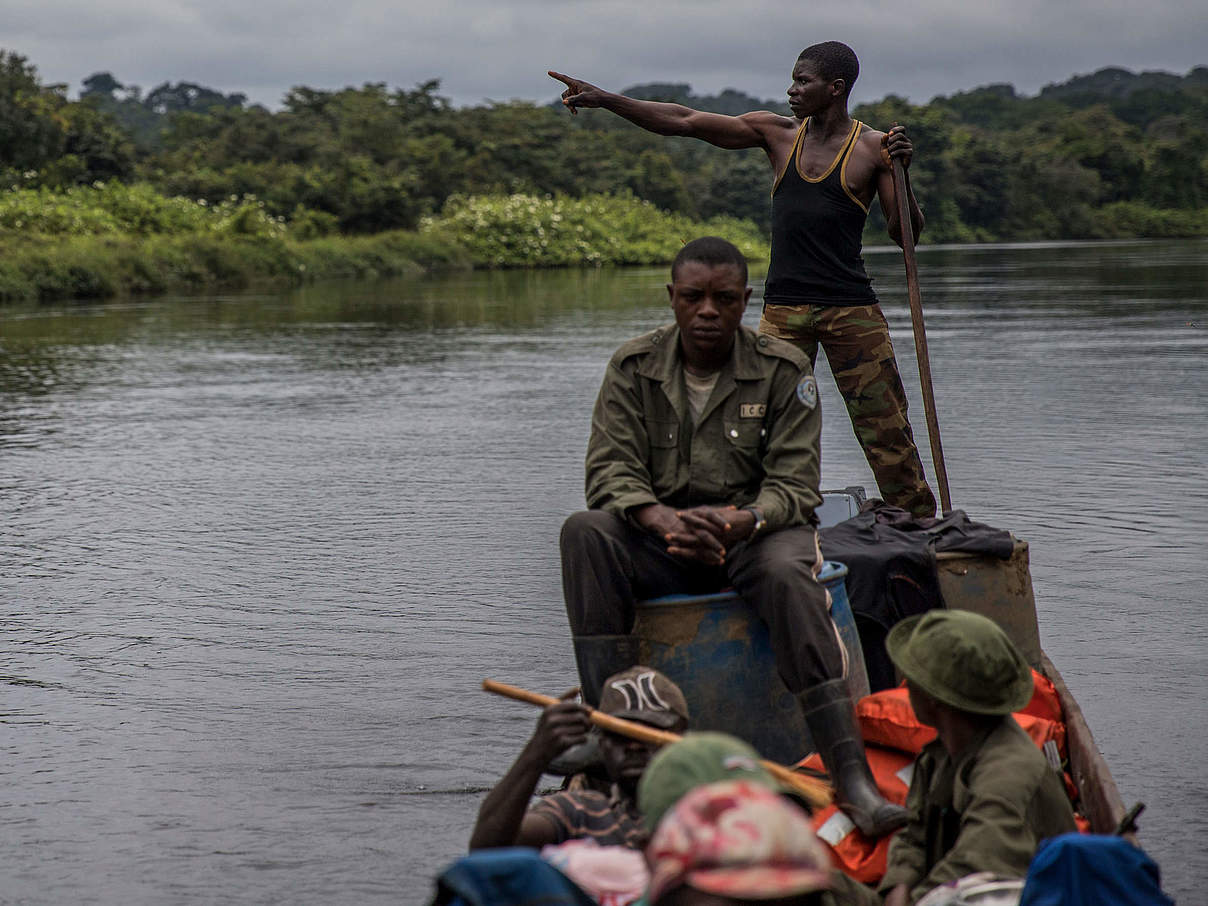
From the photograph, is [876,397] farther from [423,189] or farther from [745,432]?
[423,189]

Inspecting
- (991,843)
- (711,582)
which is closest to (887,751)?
(711,582)

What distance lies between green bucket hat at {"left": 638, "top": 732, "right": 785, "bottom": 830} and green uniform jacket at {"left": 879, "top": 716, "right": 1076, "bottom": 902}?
84 centimetres

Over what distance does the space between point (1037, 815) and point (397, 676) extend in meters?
3.17

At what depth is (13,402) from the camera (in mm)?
14898

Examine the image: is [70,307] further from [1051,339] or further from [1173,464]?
[1173,464]

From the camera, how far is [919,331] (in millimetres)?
6074

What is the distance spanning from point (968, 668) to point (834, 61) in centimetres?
359

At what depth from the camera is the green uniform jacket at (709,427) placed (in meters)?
4.38

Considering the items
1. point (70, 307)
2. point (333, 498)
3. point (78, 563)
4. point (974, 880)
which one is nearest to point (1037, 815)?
point (974, 880)

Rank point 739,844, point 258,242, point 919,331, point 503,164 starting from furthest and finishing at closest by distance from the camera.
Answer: point 503,164
point 258,242
point 919,331
point 739,844

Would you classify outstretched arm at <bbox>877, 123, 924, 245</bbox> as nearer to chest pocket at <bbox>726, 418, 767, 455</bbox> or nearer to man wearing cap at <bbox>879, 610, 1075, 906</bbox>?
chest pocket at <bbox>726, 418, 767, 455</bbox>

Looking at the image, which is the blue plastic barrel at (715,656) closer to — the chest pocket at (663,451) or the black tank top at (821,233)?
the chest pocket at (663,451)

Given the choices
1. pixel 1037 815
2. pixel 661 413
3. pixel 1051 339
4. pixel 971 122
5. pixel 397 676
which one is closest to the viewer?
pixel 1037 815

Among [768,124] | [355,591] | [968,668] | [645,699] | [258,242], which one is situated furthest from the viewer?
[258,242]
